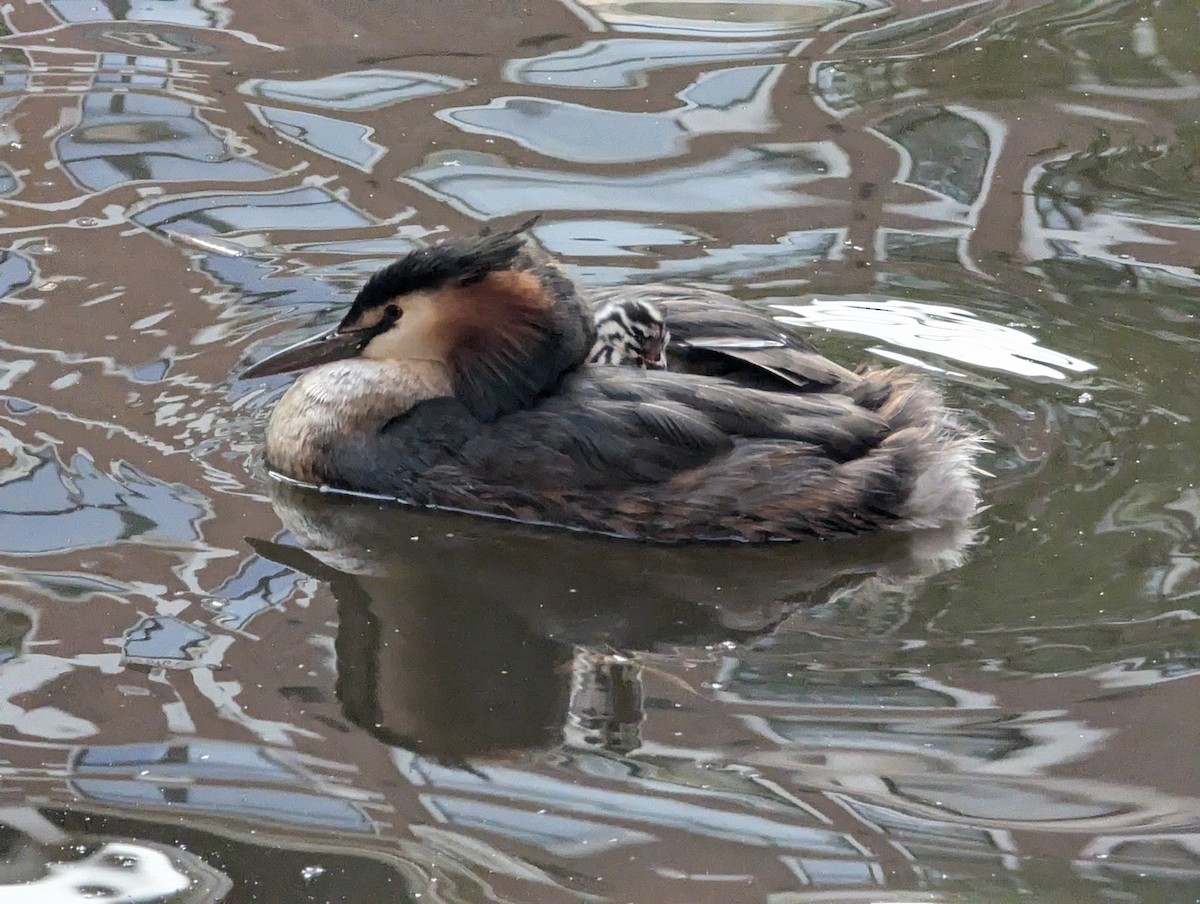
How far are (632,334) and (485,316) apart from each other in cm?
46

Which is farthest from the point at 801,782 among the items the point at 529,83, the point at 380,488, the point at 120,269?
the point at 529,83

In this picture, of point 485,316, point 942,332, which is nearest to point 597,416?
point 485,316

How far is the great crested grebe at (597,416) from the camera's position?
17.7 ft

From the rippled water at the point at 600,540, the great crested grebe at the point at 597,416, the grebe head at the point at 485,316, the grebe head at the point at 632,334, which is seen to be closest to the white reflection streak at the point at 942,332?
the rippled water at the point at 600,540

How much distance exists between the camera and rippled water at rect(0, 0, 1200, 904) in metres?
3.93

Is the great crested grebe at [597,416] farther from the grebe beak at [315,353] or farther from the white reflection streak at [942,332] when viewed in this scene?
the white reflection streak at [942,332]

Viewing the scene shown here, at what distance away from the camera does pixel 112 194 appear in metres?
7.60

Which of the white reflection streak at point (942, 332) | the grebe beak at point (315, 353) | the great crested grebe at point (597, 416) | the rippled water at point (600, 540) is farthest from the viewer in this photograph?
the white reflection streak at point (942, 332)

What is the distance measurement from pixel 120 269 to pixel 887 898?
434 cm

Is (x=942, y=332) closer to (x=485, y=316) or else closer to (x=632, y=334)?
(x=632, y=334)

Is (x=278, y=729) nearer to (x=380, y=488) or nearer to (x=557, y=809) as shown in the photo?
(x=557, y=809)

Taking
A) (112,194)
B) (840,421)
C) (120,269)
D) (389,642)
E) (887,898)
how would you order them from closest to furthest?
1. (887,898)
2. (389,642)
3. (840,421)
4. (120,269)
5. (112,194)

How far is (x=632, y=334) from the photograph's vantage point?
18.6 feet

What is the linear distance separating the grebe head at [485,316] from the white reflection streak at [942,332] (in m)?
1.33
